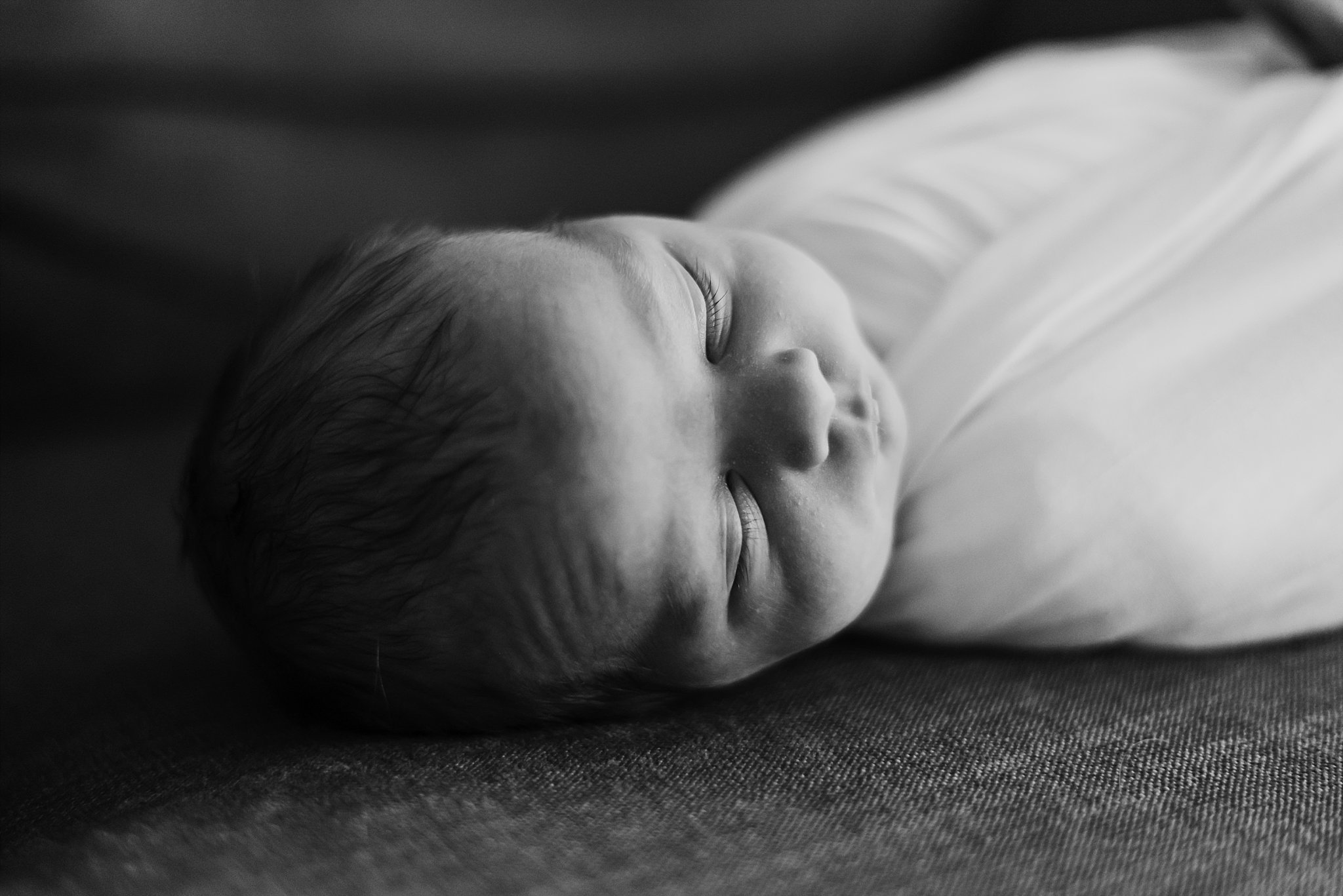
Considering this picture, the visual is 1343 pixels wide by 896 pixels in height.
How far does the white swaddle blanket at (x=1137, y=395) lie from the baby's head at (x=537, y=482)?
12 centimetres

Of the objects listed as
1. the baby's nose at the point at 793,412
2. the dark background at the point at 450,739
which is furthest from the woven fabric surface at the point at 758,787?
the baby's nose at the point at 793,412

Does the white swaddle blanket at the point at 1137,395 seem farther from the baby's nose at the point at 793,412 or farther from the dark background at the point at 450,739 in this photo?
the baby's nose at the point at 793,412

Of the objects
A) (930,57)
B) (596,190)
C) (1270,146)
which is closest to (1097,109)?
(1270,146)

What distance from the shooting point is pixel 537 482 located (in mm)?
765

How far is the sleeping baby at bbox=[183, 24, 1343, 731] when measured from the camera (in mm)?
784

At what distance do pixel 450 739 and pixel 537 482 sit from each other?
0.67ft

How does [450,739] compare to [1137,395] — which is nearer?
[450,739]

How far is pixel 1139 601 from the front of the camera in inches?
36.2

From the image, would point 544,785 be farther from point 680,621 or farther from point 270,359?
point 270,359

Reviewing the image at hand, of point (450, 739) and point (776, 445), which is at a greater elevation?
point (776, 445)

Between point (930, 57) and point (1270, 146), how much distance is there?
76 cm

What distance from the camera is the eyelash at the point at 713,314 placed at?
2.85ft

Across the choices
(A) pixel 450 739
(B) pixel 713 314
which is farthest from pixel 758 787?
(B) pixel 713 314

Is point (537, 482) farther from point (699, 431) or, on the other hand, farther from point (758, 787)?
point (758, 787)
